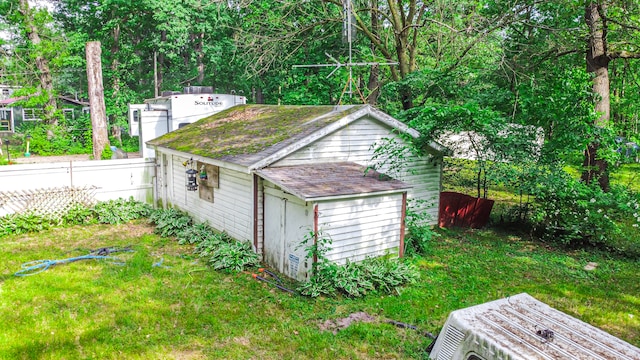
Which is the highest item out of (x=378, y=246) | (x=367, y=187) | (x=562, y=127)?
(x=562, y=127)

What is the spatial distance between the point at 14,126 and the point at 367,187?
36835 mm

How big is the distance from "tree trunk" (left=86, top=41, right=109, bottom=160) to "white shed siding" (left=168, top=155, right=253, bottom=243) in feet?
21.0

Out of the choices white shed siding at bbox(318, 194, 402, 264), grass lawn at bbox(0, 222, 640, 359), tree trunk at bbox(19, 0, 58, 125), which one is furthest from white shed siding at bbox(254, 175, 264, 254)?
tree trunk at bbox(19, 0, 58, 125)

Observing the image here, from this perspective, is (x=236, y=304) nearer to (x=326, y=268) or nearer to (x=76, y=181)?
(x=326, y=268)

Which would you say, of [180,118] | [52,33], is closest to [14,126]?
[52,33]

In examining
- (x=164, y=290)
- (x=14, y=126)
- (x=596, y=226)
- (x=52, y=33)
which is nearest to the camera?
(x=164, y=290)

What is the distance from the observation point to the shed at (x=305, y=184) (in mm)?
8016

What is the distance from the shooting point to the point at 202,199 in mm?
11391

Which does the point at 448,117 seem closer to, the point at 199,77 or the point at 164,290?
the point at 164,290

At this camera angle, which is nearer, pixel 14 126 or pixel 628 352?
pixel 628 352

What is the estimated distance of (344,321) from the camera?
264 inches

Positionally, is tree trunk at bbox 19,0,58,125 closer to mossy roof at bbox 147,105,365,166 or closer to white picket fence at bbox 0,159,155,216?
white picket fence at bbox 0,159,155,216

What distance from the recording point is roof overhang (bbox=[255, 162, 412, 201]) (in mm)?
A: 7641

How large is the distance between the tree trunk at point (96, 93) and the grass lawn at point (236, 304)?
706 centimetres
